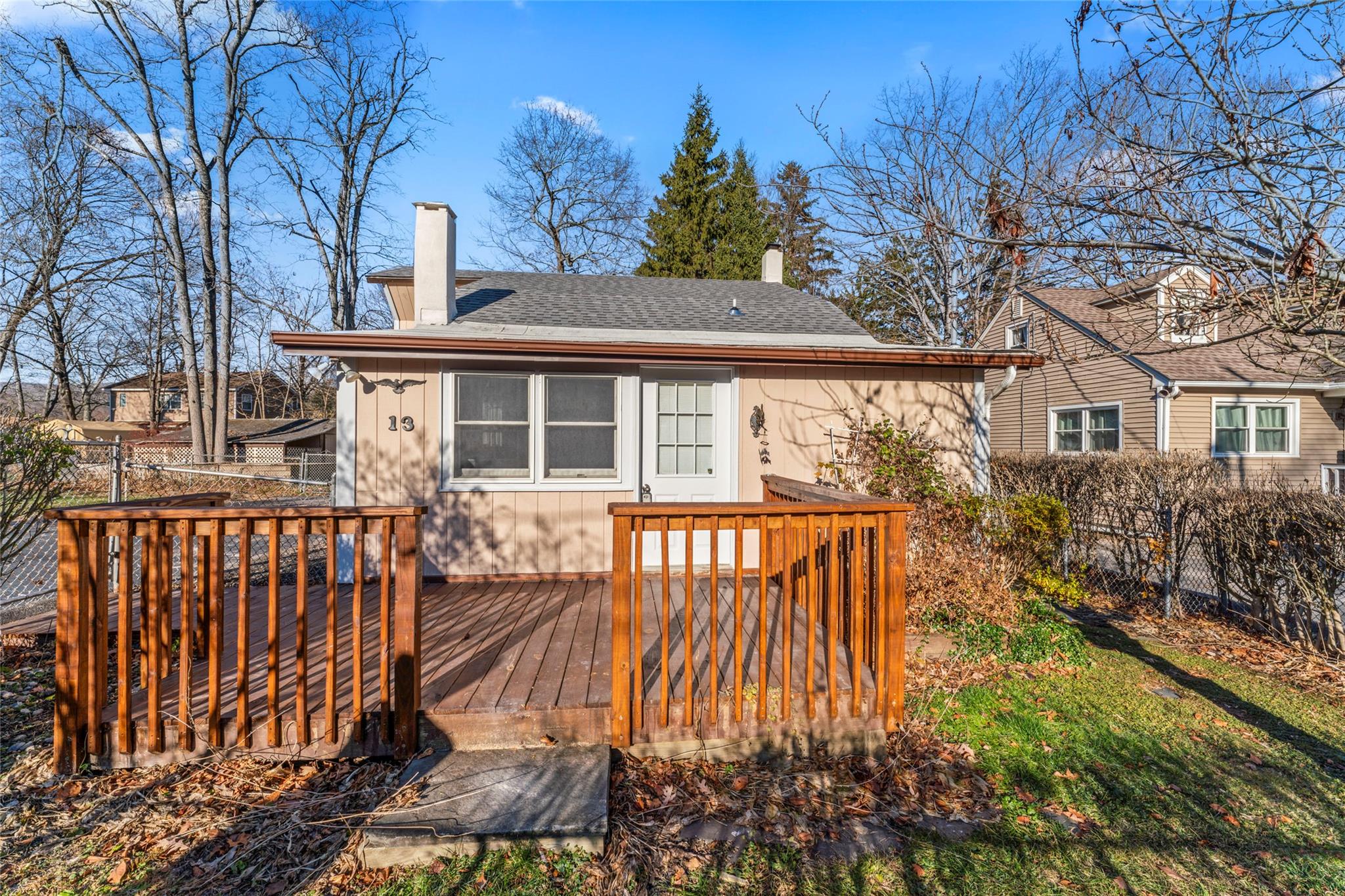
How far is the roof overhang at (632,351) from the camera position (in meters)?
Result: 4.70

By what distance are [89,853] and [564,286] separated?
691cm

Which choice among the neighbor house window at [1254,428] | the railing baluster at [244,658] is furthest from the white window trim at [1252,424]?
the railing baluster at [244,658]

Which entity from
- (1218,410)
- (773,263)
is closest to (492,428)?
(773,263)

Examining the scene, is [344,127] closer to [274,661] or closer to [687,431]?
[687,431]

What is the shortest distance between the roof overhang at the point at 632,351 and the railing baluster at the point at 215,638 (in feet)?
7.33

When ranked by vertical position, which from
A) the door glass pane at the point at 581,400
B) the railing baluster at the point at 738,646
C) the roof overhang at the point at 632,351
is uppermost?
the roof overhang at the point at 632,351

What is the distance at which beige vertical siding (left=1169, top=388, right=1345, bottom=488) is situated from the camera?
11.0 m

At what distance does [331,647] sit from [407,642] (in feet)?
1.02

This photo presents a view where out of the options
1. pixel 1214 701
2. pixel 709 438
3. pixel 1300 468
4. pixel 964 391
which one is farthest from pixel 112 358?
pixel 1300 468

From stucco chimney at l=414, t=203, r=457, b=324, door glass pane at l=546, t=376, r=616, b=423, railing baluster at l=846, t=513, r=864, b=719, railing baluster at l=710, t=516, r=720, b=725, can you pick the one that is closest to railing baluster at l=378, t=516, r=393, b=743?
railing baluster at l=710, t=516, r=720, b=725

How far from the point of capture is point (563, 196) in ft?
66.4

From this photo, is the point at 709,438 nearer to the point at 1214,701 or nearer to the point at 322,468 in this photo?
the point at 1214,701

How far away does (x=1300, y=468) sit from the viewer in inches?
445

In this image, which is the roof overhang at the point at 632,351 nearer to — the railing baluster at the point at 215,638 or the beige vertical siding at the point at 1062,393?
the railing baluster at the point at 215,638
